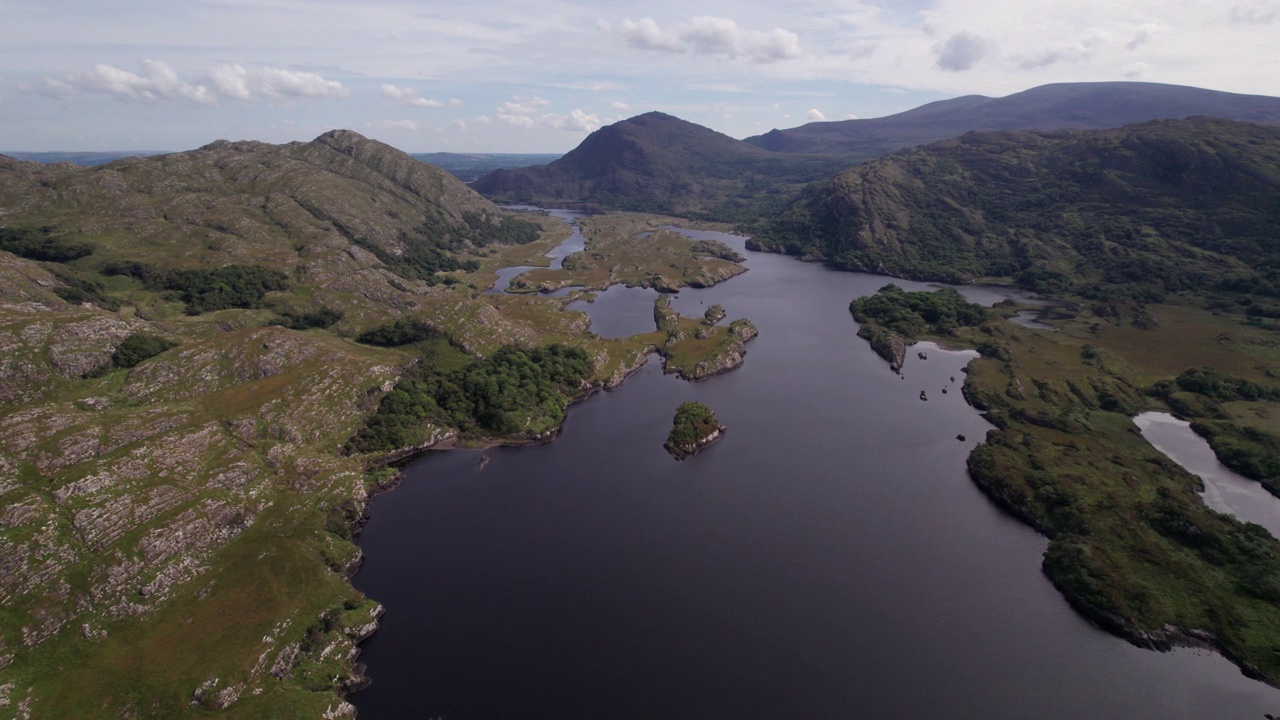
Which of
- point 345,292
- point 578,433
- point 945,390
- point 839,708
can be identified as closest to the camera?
point 839,708

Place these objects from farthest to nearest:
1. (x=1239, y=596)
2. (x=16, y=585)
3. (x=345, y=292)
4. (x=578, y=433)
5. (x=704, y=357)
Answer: (x=345, y=292), (x=704, y=357), (x=578, y=433), (x=1239, y=596), (x=16, y=585)

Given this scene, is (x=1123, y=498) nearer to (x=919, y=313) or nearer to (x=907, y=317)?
(x=907, y=317)

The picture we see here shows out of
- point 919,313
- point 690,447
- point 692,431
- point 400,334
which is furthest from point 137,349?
point 919,313

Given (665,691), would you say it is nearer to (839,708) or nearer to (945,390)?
(839,708)

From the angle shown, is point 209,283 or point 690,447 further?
point 209,283

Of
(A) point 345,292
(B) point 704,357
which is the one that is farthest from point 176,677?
(A) point 345,292

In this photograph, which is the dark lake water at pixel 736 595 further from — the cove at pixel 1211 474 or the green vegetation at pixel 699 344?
the green vegetation at pixel 699 344
